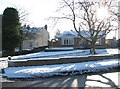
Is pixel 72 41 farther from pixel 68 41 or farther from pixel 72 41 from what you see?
Answer: pixel 68 41

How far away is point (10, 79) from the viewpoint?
6.71 meters

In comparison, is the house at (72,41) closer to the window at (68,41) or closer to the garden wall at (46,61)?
the window at (68,41)

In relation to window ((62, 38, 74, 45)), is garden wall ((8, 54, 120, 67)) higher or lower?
lower

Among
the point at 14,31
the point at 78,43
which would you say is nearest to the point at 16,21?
the point at 14,31

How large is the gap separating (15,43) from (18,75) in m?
15.0

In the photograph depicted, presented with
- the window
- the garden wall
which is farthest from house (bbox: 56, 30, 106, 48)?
the garden wall

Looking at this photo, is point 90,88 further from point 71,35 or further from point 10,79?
point 71,35

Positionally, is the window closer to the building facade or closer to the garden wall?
the building facade

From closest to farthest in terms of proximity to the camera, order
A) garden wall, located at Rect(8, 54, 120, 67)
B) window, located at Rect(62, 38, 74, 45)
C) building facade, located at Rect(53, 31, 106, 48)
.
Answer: garden wall, located at Rect(8, 54, 120, 67) → building facade, located at Rect(53, 31, 106, 48) → window, located at Rect(62, 38, 74, 45)

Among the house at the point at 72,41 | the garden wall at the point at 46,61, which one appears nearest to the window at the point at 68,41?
the house at the point at 72,41

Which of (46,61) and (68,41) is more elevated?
(68,41)

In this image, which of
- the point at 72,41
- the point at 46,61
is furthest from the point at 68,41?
the point at 46,61

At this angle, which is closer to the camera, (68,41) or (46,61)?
(46,61)

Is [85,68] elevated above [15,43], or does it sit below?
below
